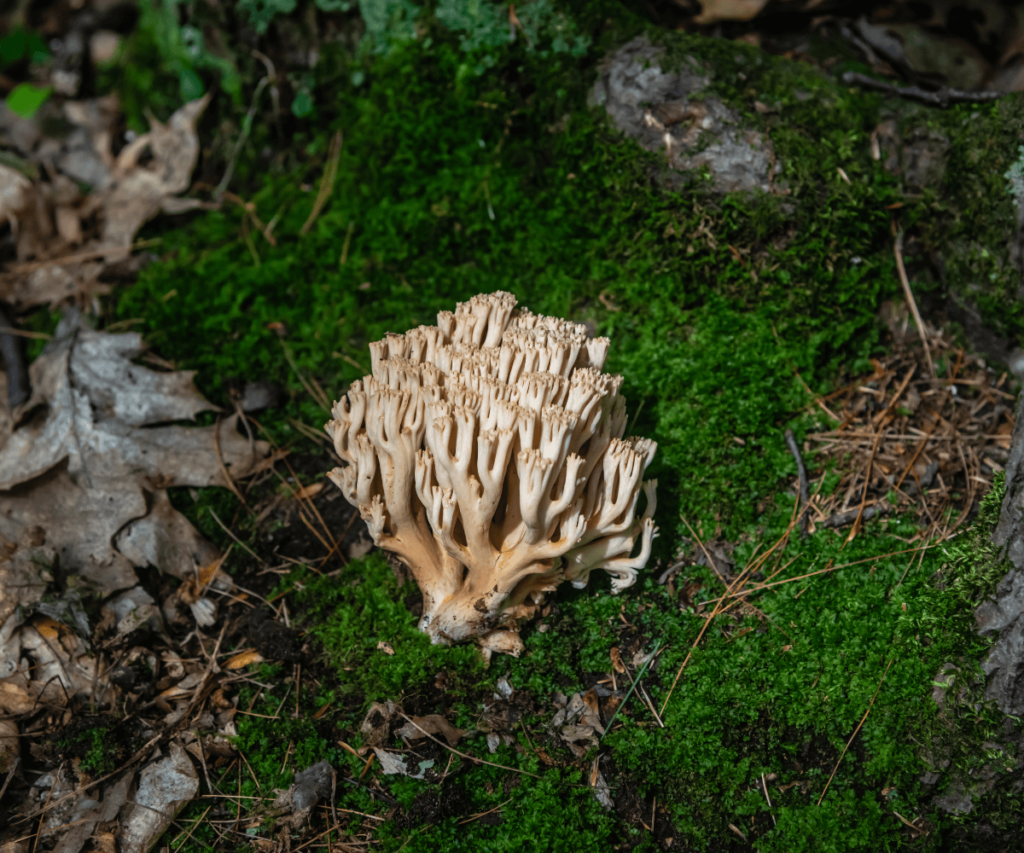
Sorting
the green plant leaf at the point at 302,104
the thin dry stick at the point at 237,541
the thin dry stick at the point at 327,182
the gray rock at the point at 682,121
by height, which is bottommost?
the thin dry stick at the point at 237,541

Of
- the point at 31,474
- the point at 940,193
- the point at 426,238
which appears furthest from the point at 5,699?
the point at 940,193

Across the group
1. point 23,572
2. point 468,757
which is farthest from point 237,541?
point 468,757

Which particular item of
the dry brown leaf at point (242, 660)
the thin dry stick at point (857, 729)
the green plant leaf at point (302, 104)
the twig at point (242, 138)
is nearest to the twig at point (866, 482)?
the thin dry stick at point (857, 729)

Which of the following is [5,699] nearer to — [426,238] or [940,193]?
[426,238]

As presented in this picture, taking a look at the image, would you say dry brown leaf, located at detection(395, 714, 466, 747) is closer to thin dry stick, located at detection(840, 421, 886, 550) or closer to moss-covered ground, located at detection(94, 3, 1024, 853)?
moss-covered ground, located at detection(94, 3, 1024, 853)

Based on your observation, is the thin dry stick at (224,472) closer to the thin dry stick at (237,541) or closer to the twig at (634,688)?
the thin dry stick at (237,541)

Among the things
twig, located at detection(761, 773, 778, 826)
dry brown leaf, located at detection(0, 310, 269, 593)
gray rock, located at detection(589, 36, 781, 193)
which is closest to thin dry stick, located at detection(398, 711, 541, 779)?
twig, located at detection(761, 773, 778, 826)

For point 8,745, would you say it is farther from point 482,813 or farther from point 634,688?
point 634,688
